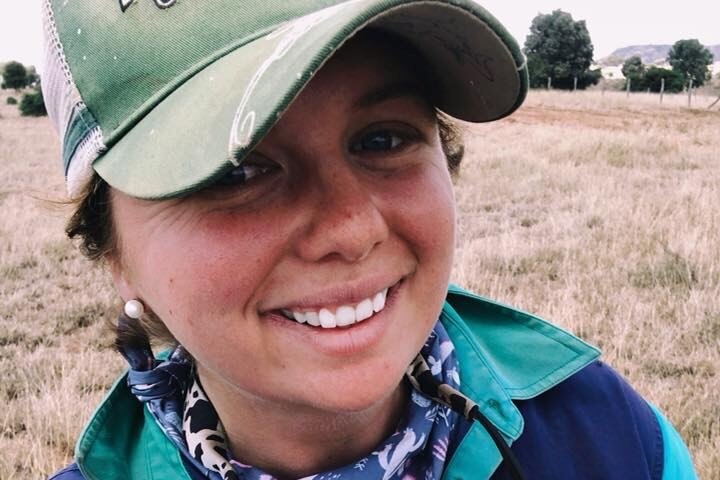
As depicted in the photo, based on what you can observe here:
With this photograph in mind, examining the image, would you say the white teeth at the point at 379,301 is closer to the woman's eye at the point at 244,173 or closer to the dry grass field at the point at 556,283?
the woman's eye at the point at 244,173

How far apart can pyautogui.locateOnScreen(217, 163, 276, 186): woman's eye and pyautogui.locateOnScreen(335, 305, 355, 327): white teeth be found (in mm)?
247

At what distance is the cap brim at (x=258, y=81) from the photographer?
2.59ft

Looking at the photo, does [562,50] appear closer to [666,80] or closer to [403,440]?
[666,80]

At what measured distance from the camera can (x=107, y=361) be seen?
3.64m

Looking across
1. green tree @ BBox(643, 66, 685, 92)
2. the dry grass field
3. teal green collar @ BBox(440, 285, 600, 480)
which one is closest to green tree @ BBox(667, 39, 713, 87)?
green tree @ BBox(643, 66, 685, 92)

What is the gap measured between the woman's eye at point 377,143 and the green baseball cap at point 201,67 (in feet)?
0.45

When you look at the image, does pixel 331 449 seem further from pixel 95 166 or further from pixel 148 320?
pixel 95 166

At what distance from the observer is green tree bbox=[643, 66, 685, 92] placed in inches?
1489

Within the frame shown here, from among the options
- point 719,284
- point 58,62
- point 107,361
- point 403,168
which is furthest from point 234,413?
point 719,284

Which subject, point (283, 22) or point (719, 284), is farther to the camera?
point (719, 284)

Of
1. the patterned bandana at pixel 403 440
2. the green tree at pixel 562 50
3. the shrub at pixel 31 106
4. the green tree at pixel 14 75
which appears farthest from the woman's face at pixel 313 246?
the green tree at pixel 14 75

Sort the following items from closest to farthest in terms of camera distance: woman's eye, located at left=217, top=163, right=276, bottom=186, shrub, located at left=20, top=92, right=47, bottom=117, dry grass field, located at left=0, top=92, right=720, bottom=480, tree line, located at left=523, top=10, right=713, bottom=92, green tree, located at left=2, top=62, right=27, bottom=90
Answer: woman's eye, located at left=217, top=163, right=276, bottom=186
dry grass field, located at left=0, top=92, right=720, bottom=480
shrub, located at left=20, top=92, right=47, bottom=117
tree line, located at left=523, top=10, right=713, bottom=92
green tree, located at left=2, top=62, right=27, bottom=90

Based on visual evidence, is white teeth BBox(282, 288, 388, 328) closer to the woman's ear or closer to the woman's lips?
the woman's lips

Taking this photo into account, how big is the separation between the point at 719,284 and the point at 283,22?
3.82 meters
